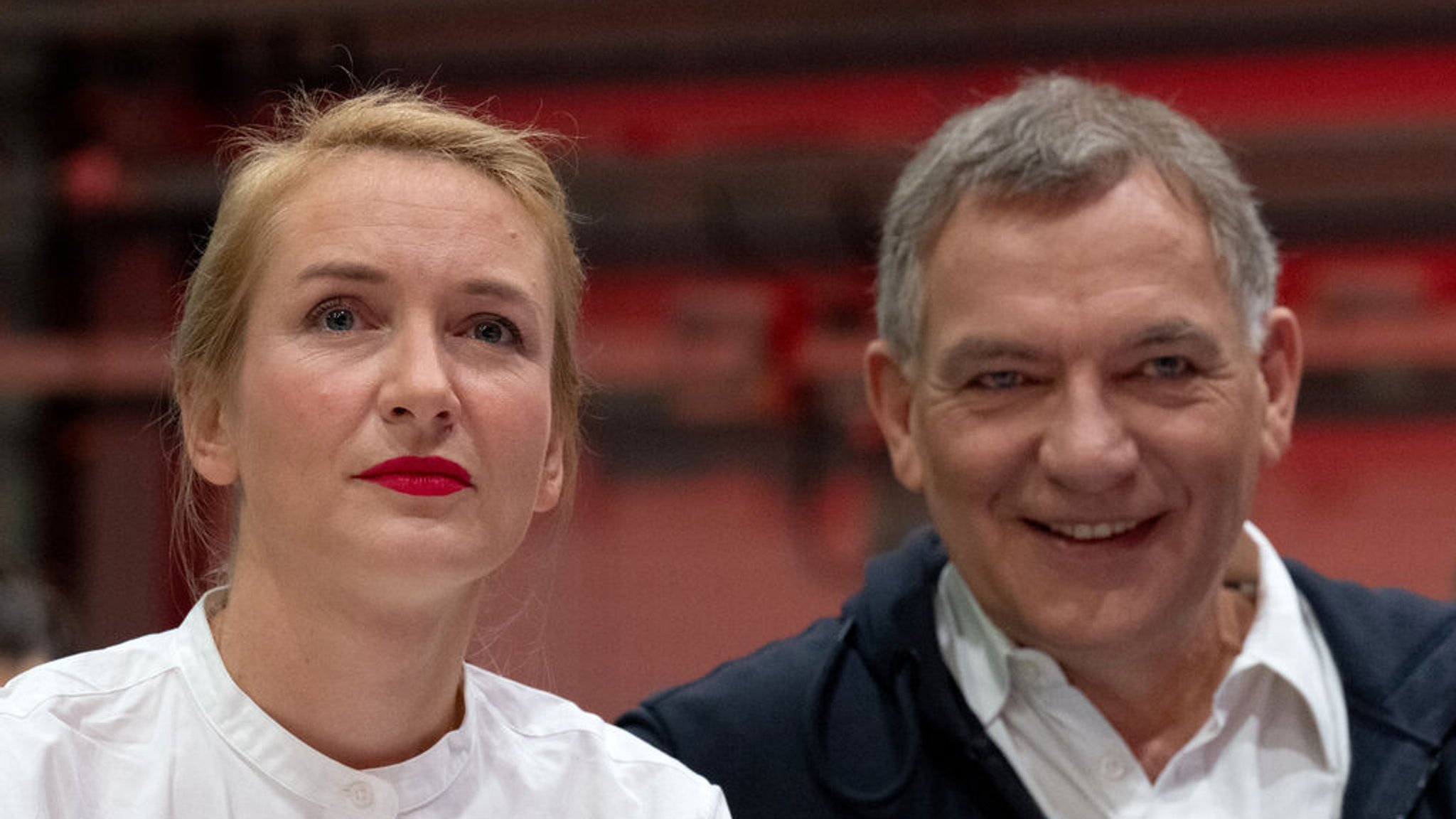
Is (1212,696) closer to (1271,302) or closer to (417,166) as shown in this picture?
(1271,302)

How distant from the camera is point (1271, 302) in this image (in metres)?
2.22

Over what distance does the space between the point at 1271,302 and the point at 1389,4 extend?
2.53 m

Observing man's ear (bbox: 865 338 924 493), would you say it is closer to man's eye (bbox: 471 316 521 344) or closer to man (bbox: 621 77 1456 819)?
man (bbox: 621 77 1456 819)

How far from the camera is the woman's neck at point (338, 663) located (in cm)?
159

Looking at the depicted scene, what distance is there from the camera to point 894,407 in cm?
228

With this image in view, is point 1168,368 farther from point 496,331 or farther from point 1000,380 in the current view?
point 496,331

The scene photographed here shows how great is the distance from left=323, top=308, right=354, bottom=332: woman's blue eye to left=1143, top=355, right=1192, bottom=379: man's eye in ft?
3.21


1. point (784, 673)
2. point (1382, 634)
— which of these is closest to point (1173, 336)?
point (1382, 634)

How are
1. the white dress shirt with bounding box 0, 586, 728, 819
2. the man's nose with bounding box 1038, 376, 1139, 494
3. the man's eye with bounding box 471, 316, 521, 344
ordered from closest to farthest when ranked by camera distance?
the white dress shirt with bounding box 0, 586, 728, 819, the man's eye with bounding box 471, 316, 521, 344, the man's nose with bounding box 1038, 376, 1139, 494

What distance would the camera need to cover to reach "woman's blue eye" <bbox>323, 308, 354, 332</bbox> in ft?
5.13

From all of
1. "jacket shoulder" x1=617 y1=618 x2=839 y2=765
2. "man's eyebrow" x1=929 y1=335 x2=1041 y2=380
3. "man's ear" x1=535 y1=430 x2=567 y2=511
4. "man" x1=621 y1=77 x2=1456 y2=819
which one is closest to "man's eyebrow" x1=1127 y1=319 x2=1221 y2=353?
"man" x1=621 y1=77 x2=1456 y2=819

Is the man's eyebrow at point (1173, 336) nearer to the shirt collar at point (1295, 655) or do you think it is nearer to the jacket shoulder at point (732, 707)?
Answer: the shirt collar at point (1295, 655)

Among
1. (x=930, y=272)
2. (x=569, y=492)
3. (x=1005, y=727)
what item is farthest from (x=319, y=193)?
(x=1005, y=727)

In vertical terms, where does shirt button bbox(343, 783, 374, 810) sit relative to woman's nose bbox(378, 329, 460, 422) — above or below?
below
